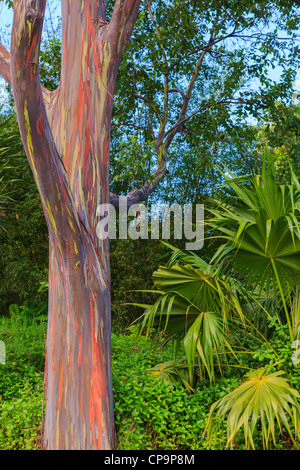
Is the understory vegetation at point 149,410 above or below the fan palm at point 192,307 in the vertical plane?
below

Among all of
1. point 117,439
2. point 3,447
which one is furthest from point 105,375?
point 3,447

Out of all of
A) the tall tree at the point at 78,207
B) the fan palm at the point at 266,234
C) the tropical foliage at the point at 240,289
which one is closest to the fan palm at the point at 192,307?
the tropical foliage at the point at 240,289

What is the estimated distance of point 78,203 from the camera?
409 centimetres

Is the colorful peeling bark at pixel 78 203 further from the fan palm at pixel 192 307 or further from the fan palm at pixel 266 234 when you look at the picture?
the fan palm at pixel 266 234

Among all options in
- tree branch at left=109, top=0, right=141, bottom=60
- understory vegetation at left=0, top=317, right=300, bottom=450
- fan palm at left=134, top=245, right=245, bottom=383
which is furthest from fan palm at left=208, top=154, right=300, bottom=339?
tree branch at left=109, top=0, right=141, bottom=60

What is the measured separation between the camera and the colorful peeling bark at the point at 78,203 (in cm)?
358

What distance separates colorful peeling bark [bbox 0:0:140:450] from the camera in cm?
358

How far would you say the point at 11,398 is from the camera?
16.8 ft

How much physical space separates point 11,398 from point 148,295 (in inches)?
183

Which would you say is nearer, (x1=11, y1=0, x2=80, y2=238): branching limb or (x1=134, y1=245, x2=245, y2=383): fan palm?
(x1=11, y1=0, x2=80, y2=238): branching limb

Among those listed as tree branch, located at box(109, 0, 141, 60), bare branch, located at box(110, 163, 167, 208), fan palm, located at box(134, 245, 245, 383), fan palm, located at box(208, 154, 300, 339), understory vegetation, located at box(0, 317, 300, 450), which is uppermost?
tree branch, located at box(109, 0, 141, 60)

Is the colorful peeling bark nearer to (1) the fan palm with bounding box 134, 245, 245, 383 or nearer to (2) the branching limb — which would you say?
(2) the branching limb

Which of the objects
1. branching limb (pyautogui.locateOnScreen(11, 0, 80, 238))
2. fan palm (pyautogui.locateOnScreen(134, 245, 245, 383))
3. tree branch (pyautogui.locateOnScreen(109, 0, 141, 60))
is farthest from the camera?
fan palm (pyautogui.locateOnScreen(134, 245, 245, 383))

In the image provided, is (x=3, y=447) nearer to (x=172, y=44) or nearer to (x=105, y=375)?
(x=105, y=375)
